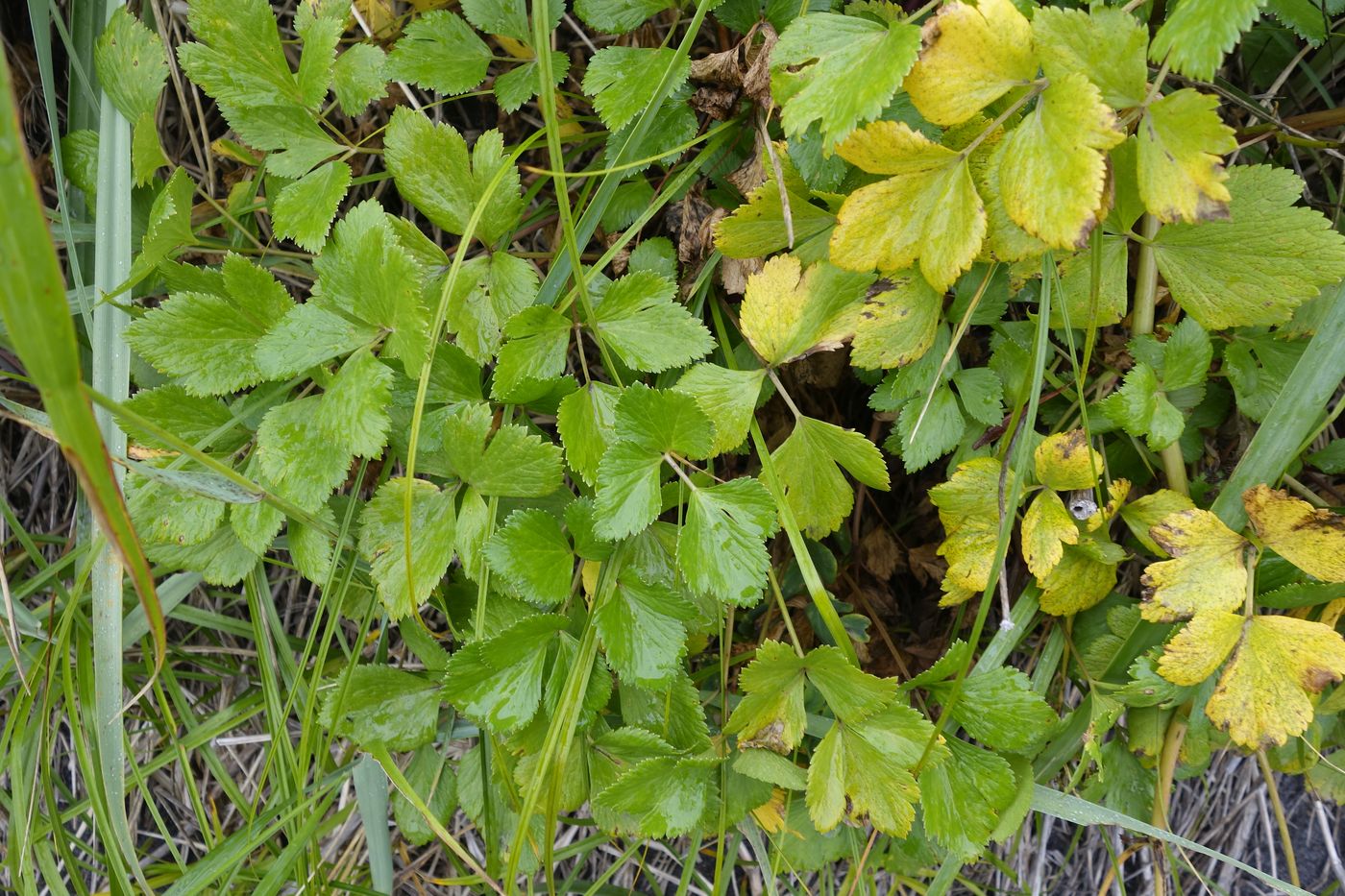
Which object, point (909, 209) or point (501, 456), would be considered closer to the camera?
point (909, 209)

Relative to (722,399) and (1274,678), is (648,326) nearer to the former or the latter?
(722,399)

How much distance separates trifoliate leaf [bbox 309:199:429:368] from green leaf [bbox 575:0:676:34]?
1.10 feet

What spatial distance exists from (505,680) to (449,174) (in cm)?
59

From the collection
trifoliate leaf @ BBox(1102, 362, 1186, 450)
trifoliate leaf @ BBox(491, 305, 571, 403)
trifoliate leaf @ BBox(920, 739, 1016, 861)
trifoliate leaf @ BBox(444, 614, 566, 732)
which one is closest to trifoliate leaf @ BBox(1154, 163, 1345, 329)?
trifoliate leaf @ BBox(1102, 362, 1186, 450)

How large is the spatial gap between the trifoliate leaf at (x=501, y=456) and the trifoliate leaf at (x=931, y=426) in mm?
416

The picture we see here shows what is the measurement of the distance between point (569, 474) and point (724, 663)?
1.03ft

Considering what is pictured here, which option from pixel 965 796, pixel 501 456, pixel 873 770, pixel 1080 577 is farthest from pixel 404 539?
pixel 1080 577

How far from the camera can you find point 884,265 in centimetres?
85

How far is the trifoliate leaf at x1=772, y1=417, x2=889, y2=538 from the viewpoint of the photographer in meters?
0.96

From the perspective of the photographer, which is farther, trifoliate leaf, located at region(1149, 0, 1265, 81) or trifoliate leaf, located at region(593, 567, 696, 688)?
trifoliate leaf, located at region(593, 567, 696, 688)

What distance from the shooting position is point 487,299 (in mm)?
970

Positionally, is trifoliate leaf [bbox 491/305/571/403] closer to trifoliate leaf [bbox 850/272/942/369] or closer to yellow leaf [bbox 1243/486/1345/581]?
trifoliate leaf [bbox 850/272/942/369]

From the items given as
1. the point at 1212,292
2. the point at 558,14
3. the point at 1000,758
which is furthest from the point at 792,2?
the point at 1000,758

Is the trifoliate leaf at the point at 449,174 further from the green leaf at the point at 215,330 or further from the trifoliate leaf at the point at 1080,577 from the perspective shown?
the trifoliate leaf at the point at 1080,577
